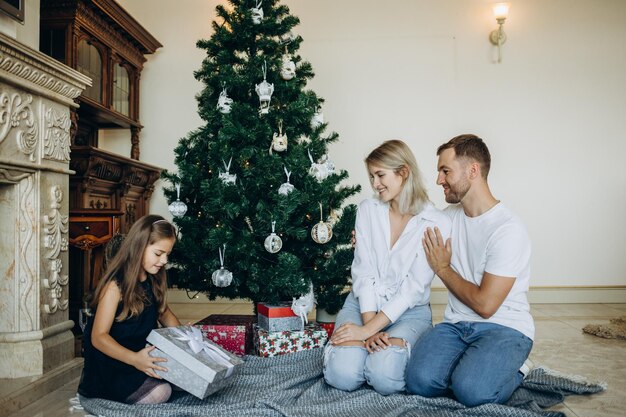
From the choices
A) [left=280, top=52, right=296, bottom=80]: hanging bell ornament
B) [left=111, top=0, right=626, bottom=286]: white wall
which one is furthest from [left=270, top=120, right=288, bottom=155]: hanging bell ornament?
[left=111, top=0, right=626, bottom=286]: white wall

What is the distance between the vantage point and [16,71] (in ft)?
6.40

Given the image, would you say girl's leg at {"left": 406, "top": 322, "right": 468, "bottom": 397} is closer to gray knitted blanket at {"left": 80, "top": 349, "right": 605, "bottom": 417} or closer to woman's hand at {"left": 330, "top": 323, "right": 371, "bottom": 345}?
gray knitted blanket at {"left": 80, "top": 349, "right": 605, "bottom": 417}

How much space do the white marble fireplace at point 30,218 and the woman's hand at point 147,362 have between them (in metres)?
0.60

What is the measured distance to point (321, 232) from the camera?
229cm

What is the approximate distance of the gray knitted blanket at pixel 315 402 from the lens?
67.2 inches

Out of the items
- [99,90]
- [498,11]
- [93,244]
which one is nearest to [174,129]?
[99,90]

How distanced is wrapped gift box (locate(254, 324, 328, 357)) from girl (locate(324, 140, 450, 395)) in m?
0.33

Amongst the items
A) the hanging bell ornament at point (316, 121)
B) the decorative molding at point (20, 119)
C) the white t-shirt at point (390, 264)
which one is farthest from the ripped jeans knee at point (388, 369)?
the decorative molding at point (20, 119)

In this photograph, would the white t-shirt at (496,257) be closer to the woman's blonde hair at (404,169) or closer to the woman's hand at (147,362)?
the woman's blonde hair at (404,169)

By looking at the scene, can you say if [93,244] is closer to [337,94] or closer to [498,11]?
[337,94]

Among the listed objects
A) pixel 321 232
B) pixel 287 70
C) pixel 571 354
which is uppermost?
pixel 287 70

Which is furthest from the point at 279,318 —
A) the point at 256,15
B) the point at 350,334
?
the point at 256,15

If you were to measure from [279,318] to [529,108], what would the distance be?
9.99 feet

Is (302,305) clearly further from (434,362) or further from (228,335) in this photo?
(434,362)
